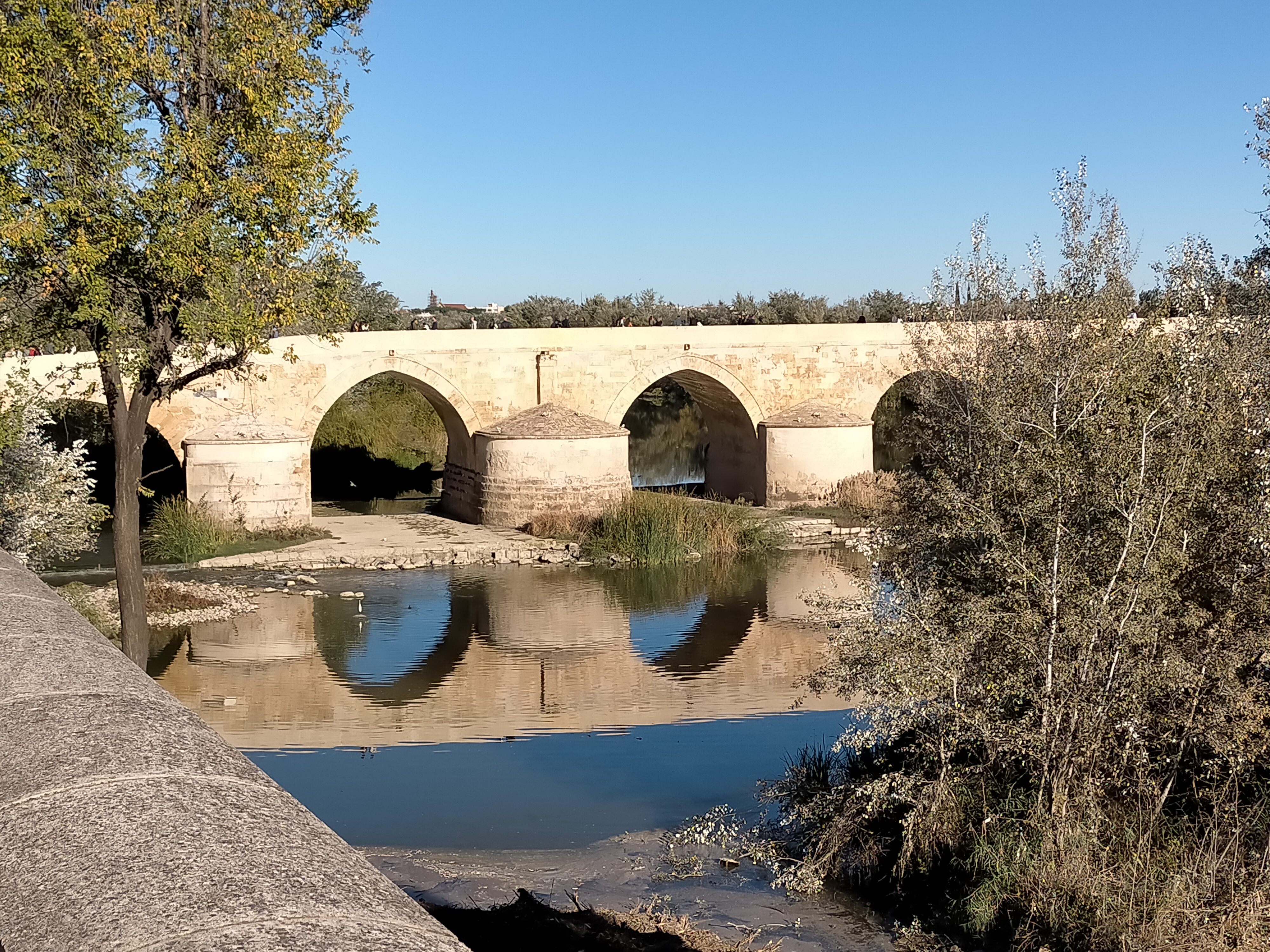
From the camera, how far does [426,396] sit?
2262cm

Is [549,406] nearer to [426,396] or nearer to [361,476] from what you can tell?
[426,396]

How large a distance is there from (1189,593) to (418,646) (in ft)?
28.6

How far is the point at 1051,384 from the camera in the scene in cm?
691

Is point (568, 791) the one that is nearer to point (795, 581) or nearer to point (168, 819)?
point (168, 819)

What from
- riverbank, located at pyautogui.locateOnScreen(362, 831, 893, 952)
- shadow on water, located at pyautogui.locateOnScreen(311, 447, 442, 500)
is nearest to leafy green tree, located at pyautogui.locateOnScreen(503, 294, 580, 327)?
shadow on water, located at pyautogui.locateOnScreen(311, 447, 442, 500)

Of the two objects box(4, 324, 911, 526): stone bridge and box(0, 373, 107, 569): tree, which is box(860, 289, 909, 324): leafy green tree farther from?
box(0, 373, 107, 569): tree

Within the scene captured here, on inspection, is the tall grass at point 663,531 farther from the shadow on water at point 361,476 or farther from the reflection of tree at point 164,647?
the reflection of tree at point 164,647

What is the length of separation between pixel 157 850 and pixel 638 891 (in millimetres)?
5192

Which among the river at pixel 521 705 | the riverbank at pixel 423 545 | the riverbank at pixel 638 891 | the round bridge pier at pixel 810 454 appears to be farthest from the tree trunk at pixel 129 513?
the round bridge pier at pixel 810 454

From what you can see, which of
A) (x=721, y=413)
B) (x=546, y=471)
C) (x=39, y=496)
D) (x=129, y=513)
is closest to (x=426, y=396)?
(x=546, y=471)

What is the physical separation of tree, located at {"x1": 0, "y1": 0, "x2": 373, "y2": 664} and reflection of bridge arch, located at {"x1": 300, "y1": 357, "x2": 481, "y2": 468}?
Result: 11.1m

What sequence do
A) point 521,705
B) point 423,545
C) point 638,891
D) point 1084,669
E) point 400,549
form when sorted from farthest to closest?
1. point 423,545
2. point 400,549
3. point 521,705
4. point 638,891
5. point 1084,669

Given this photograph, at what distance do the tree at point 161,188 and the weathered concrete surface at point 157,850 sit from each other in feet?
21.7

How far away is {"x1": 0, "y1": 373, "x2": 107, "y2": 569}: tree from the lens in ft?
35.0
